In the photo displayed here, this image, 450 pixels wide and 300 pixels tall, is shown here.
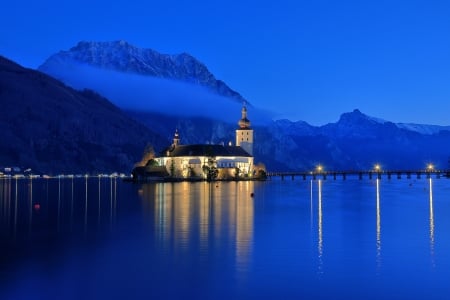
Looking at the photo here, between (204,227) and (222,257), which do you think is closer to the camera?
(222,257)

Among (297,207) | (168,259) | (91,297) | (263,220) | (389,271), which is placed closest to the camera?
(91,297)

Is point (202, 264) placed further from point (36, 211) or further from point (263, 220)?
point (36, 211)

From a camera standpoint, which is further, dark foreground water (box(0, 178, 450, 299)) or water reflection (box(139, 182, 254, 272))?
water reflection (box(139, 182, 254, 272))

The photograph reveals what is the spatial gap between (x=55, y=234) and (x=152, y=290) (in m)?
22.4

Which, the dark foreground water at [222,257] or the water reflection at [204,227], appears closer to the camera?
the dark foreground water at [222,257]

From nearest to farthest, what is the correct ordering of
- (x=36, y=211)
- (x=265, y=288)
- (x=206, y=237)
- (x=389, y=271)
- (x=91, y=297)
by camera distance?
(x=91, y=297) < (x=265, y=288) < (x=389, y=271) < (x=206, y=237) < (x=36, y=211)

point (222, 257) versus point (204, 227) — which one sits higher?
point (204, 227)

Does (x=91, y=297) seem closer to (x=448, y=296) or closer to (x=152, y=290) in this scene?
(x=152, y=290)

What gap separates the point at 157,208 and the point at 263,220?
19.0 metres

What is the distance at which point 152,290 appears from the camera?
27.8 m

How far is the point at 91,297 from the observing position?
2636 cm

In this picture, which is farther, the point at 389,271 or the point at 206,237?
the point at 206,237

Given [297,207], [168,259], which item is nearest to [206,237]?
[168,259]

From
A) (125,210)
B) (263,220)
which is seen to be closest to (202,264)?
(263,220)
